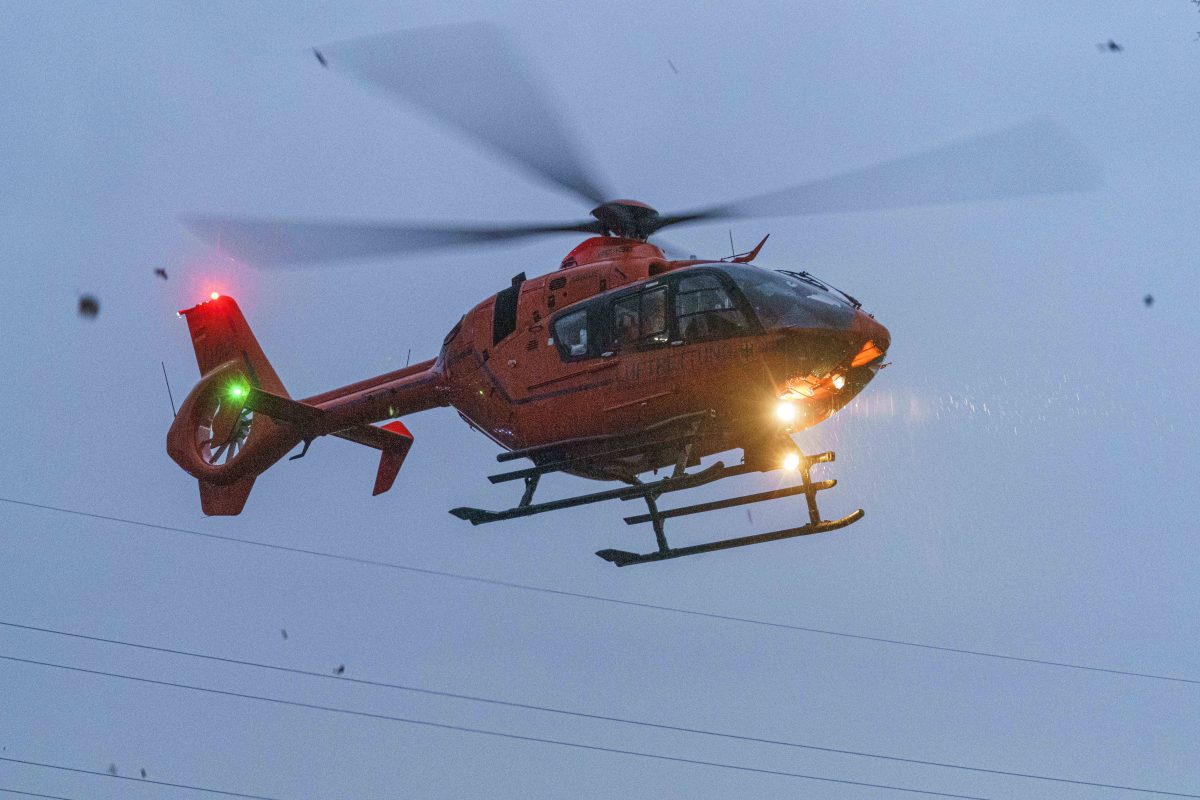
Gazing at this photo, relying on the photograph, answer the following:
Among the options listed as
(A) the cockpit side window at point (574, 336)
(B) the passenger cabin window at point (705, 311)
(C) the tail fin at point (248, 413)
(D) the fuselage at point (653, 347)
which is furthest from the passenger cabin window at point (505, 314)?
(B) the passenger cabin window at point (705, 311)

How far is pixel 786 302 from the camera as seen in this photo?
17828 mm

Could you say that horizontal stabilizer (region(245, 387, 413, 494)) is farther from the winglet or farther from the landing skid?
the landing skid

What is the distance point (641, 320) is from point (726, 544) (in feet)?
10.2

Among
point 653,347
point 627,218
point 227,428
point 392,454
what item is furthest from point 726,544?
point 227,428

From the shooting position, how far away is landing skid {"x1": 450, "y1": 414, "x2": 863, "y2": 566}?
18656 millimetres

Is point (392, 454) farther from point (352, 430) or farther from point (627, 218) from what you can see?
point (627, 218)

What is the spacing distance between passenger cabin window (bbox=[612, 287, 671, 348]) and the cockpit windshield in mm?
960

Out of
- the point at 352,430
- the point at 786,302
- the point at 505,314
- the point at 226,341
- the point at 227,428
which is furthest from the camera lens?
the point at 226,341

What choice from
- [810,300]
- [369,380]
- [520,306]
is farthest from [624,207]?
[369,380]

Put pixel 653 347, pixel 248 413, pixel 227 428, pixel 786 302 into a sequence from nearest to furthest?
pixel 786 302
pixel 653 347
pixel 248 413
pixel 227 428

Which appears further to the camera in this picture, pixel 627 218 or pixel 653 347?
pixel 627 218

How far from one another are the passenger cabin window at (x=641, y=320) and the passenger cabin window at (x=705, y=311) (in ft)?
0.75

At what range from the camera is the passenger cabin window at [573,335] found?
62.4 ft

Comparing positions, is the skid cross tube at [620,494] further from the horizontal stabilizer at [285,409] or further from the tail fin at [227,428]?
Answer: the tail fin at [227,428]
